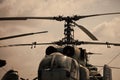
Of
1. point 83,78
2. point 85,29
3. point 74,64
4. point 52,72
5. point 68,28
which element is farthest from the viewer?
point 68,28

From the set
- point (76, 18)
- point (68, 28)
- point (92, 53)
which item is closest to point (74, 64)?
point (76, 18)

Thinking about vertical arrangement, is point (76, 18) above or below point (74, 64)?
above

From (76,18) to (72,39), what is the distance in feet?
12.8

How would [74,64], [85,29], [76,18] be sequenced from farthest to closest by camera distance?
Result: [76,18] → [85,29] → [74,64]

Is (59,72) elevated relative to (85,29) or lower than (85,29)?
lower

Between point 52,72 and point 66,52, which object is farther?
point 66,52

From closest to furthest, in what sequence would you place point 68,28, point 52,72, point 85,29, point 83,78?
point 52,72 → point 83,78 → point 85,29 → point 68,28

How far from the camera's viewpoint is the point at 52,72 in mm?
16875

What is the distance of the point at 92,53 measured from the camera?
1256 inches

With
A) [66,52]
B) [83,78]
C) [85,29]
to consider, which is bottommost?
[83,78]

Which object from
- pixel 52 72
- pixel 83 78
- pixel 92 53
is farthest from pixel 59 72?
pixel 92 53

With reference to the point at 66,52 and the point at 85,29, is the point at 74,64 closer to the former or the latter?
the point at 66,52

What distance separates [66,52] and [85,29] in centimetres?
416

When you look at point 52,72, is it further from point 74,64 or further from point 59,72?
point 74,64
